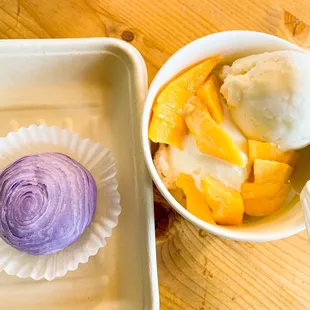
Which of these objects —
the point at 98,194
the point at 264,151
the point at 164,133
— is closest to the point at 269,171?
the point at 264,151

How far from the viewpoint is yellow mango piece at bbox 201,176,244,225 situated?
65 cm

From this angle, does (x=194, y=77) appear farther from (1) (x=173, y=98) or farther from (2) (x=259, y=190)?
(2) (x=259, y=190)

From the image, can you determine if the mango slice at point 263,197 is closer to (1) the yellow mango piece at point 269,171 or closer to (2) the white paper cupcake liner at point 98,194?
(1) the yellow mango piece at point 269,171

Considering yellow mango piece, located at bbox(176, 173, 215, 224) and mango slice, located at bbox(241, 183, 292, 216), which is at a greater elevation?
mango slice, located at bbox(241, 183, 292, 216)

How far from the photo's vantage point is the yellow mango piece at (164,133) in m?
0.67

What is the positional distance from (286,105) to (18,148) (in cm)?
39

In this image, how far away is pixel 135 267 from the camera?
75 cm

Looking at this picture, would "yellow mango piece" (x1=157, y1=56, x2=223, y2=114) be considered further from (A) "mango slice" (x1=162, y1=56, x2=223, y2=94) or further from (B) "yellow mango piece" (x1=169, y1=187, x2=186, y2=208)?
(B) "yellow mango piece" (x1=169, y1=187, x2=186, y2=208)

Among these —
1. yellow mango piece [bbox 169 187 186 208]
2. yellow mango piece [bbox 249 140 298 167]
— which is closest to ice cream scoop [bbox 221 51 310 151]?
yellow mango piece [bbox 249 140 298 167]

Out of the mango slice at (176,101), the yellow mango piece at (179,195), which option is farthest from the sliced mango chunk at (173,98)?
the yellow mango piece at (179,195)

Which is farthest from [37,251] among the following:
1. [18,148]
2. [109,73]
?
[109,73]

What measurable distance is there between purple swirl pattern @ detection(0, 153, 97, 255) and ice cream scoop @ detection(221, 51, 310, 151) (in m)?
0.24

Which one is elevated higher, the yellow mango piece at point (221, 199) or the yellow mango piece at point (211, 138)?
the yellow mango piece at point (211, 138)

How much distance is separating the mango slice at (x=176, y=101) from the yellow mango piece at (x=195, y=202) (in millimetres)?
55
